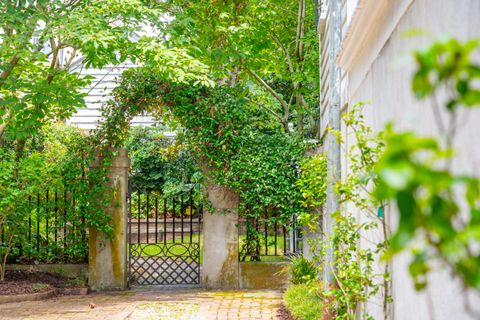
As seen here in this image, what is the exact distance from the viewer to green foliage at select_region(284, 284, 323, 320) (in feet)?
29.2

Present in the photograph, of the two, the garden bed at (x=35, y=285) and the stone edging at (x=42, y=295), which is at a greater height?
the garden bed at (x=35, y=285)

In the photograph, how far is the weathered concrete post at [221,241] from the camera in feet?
43.5

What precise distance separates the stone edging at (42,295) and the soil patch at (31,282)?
0.38 feet

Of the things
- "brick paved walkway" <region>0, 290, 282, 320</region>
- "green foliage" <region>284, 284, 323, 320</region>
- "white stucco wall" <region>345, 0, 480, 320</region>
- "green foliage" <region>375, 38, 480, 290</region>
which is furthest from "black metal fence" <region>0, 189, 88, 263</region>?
"green foliage" <region>375, 38, 480, 290</region>

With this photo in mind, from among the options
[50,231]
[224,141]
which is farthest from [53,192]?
[224,141]

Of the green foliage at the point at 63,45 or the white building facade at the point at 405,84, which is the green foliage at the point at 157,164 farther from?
the white building facade at the point at 405,84

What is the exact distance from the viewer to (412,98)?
367cm

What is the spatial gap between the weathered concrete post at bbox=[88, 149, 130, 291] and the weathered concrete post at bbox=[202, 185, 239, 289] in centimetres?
160

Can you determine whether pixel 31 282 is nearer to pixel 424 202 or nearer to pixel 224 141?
pixel 224 141

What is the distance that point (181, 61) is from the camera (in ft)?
37.2

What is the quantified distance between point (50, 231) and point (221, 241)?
11.0 ft

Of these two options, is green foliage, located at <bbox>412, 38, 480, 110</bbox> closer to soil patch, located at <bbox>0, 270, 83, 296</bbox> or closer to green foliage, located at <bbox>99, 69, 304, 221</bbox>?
green foliage, located at <bbox>99, 69, 304, 221</bbox>

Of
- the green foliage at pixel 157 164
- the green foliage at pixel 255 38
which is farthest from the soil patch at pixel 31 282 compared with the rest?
the green foliage at pixel 157 164

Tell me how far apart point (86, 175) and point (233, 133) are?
2968 mm
